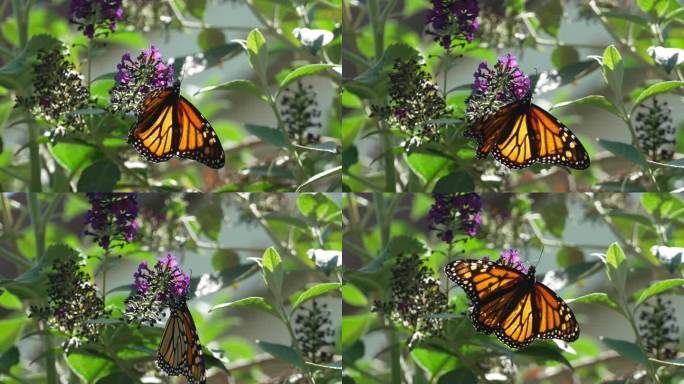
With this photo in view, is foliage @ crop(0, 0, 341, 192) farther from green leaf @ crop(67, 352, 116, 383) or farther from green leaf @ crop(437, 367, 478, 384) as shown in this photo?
green leaf @ crop(437, 367, 478, 384)

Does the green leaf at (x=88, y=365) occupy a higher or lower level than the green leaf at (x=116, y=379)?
higher

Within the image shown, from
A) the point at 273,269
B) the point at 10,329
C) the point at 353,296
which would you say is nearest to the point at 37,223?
the point at 10,329

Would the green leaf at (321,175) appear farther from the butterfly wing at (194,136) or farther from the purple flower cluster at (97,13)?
the purple flower cluster at (97,13)

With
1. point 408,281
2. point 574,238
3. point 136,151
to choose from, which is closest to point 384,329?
point 408,281

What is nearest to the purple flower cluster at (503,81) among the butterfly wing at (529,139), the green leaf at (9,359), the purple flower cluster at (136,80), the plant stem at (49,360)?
the butterfly wing at (529,139)

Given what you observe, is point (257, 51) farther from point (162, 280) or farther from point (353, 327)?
point (353, 327)

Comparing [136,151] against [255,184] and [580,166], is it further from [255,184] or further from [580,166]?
[580,166]
